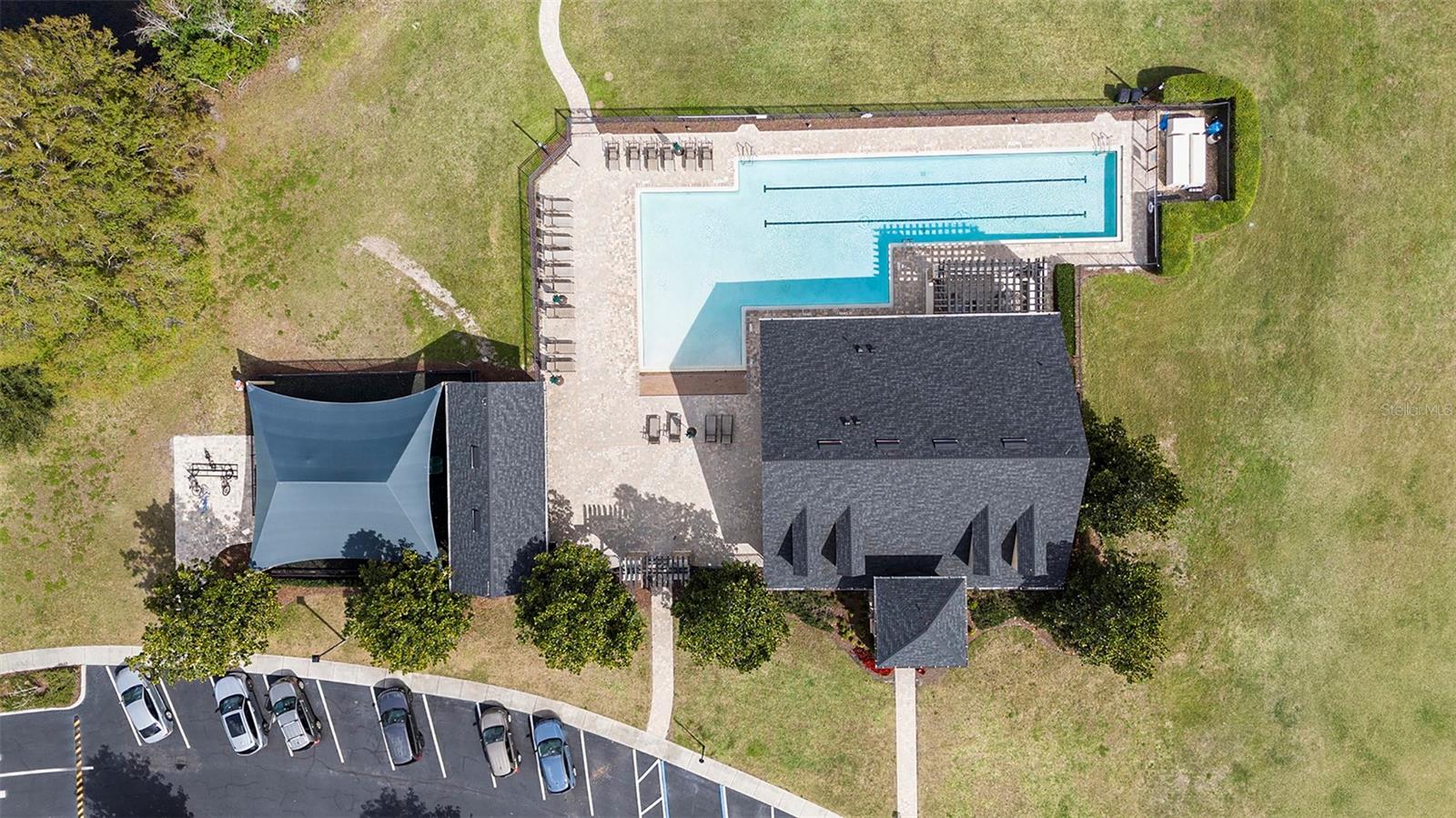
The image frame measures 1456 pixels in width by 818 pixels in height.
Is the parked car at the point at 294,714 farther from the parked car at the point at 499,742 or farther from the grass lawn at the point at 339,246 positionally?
the parked car at the point at 499,742

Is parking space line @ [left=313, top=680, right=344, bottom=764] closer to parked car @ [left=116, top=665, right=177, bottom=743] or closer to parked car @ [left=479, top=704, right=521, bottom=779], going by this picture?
parked car @ [left=479, top=704, right=521, bottom=779]


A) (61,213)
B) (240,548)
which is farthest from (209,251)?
(240,548)

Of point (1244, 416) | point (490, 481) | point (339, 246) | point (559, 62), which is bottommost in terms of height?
point (490, 481)

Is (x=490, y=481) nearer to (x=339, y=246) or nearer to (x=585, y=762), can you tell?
(x=339, y=246)

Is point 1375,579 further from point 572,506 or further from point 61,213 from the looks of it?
point 61,213

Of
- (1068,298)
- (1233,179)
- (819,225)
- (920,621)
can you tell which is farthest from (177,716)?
(1233,179)

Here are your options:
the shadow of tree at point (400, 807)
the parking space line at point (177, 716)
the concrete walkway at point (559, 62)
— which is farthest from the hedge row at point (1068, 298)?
the parking space line at point (177, 716)
